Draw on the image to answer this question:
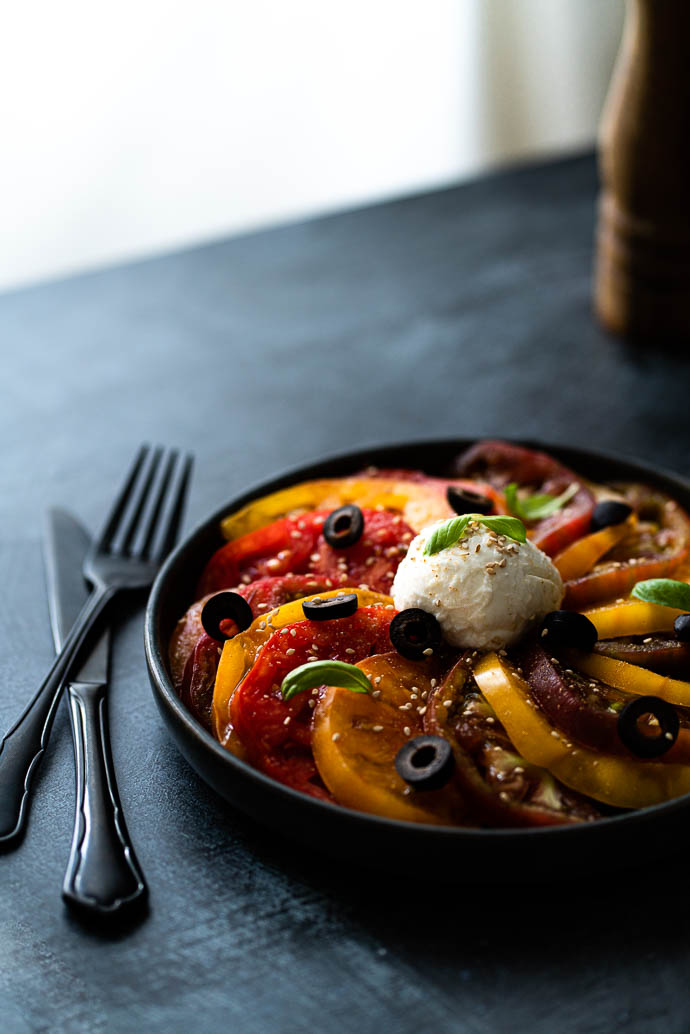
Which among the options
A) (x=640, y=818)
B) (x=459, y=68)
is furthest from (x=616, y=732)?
(x=459, y=68)

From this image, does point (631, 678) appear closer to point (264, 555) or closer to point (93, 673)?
point (264, 555)

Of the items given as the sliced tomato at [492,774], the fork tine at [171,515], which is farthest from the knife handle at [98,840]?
the fork tine at [171,515]

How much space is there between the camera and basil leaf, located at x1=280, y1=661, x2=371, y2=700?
1.74m

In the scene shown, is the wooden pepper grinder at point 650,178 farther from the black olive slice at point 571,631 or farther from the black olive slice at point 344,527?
the black olive slice at point 571,631

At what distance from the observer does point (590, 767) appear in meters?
1.69

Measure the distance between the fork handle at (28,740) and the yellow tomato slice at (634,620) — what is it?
1.06 meters

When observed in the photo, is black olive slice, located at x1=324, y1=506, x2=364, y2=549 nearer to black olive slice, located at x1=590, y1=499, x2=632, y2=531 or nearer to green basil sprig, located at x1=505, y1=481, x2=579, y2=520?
green basil sprig, located at x1=505, y1=481, x2=579, y2=520

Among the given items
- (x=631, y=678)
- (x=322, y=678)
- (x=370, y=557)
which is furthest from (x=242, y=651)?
(x=631, y=678)

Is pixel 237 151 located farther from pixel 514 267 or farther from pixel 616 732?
pixel 616 732

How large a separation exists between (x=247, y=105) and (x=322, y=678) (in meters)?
5.82

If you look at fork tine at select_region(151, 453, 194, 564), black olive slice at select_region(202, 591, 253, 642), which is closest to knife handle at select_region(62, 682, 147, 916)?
black olive slice at select_region(202, 591, 253, 642)

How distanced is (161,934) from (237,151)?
6.10 meters

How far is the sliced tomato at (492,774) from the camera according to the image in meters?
1.63

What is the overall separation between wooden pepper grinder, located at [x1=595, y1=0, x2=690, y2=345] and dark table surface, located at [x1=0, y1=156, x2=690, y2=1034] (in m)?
0.18
